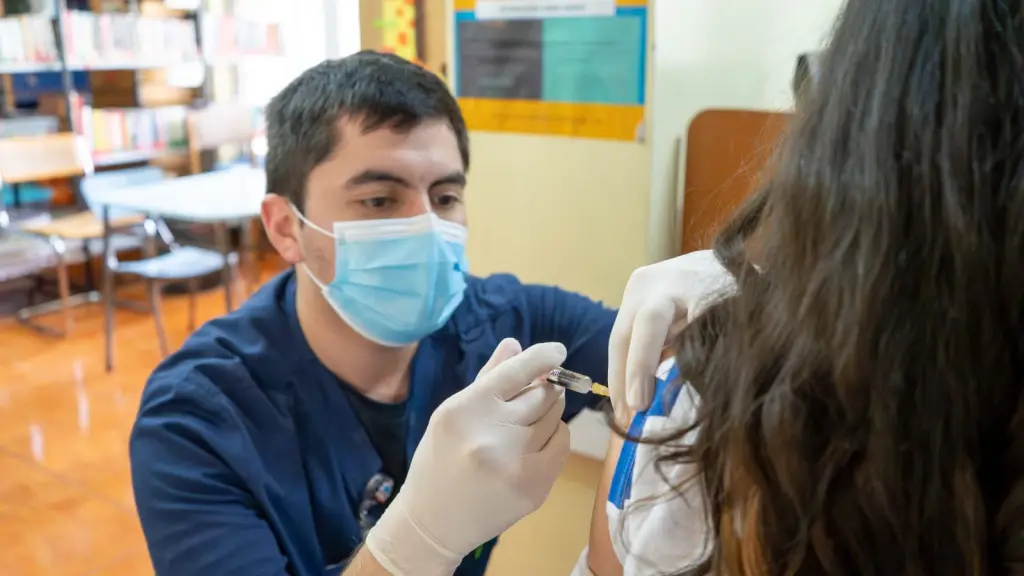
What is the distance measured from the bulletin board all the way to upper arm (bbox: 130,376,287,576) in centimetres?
83

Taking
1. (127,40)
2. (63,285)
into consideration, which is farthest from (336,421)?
(127,40)

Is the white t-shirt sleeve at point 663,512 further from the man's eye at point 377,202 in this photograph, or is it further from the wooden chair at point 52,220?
the wooden chair at point 52,220

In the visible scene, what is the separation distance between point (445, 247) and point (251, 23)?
15.1ft

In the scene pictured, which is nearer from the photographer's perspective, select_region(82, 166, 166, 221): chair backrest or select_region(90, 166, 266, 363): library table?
select_region(90, 166, 266, 363): library table

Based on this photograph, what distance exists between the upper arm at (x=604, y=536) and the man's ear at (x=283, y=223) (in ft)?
2.45

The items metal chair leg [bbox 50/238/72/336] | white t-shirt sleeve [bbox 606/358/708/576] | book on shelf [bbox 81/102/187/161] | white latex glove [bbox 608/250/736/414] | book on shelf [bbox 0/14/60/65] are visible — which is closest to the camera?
white t-shirt sleeve [bbox 606/358/708/576]

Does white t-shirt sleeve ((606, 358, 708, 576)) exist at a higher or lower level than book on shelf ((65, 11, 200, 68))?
lower

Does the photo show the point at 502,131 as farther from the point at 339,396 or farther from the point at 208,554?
the point at 208,554

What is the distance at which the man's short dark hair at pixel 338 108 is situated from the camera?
133cm

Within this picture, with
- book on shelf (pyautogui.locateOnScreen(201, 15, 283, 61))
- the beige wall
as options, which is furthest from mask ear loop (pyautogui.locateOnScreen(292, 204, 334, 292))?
book on shelf (pyautogui.locateOnScreen(201, 15, 283, 61))

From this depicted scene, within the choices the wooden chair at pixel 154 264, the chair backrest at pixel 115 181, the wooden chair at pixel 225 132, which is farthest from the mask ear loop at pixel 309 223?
the wooden chair at pixel 225 132

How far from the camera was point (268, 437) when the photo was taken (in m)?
1.21

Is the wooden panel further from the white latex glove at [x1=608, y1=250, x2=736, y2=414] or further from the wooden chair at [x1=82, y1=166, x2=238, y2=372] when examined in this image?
the wooden chair at [x1=82, y1=166, x2=238, y2=372]

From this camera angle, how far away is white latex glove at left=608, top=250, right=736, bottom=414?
81 centimetres
